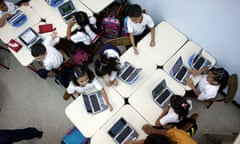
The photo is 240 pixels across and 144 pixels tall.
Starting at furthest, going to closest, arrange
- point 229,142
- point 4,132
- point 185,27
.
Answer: point 185,27, point 4,132, point 229,142

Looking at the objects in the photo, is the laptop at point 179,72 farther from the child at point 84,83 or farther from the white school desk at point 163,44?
the child at point 84,83

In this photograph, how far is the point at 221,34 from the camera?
2.98 meters

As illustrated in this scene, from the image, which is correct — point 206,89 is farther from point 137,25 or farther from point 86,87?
point 86,87

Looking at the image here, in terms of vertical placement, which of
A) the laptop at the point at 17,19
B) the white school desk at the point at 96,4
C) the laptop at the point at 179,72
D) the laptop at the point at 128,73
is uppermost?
the white school desk at the point at 96,4

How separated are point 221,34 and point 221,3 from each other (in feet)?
1.41

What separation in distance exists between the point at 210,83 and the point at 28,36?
7.50ft

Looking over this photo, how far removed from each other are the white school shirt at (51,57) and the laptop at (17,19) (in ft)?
1.52

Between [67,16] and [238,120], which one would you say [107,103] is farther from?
[238,120]

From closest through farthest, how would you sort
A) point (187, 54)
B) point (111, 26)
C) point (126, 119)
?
point (126, 119)
point (187, 54)
point (111, 26)

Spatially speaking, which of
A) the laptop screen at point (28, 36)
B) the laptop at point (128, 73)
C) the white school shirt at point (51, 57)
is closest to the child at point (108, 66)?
the laptop at point (128, 73)

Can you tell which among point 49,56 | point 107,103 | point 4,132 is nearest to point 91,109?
point 107,103

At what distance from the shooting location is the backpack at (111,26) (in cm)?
373

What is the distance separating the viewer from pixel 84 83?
2.97 meters

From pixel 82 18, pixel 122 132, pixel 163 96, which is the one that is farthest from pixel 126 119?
pixel 82 18
